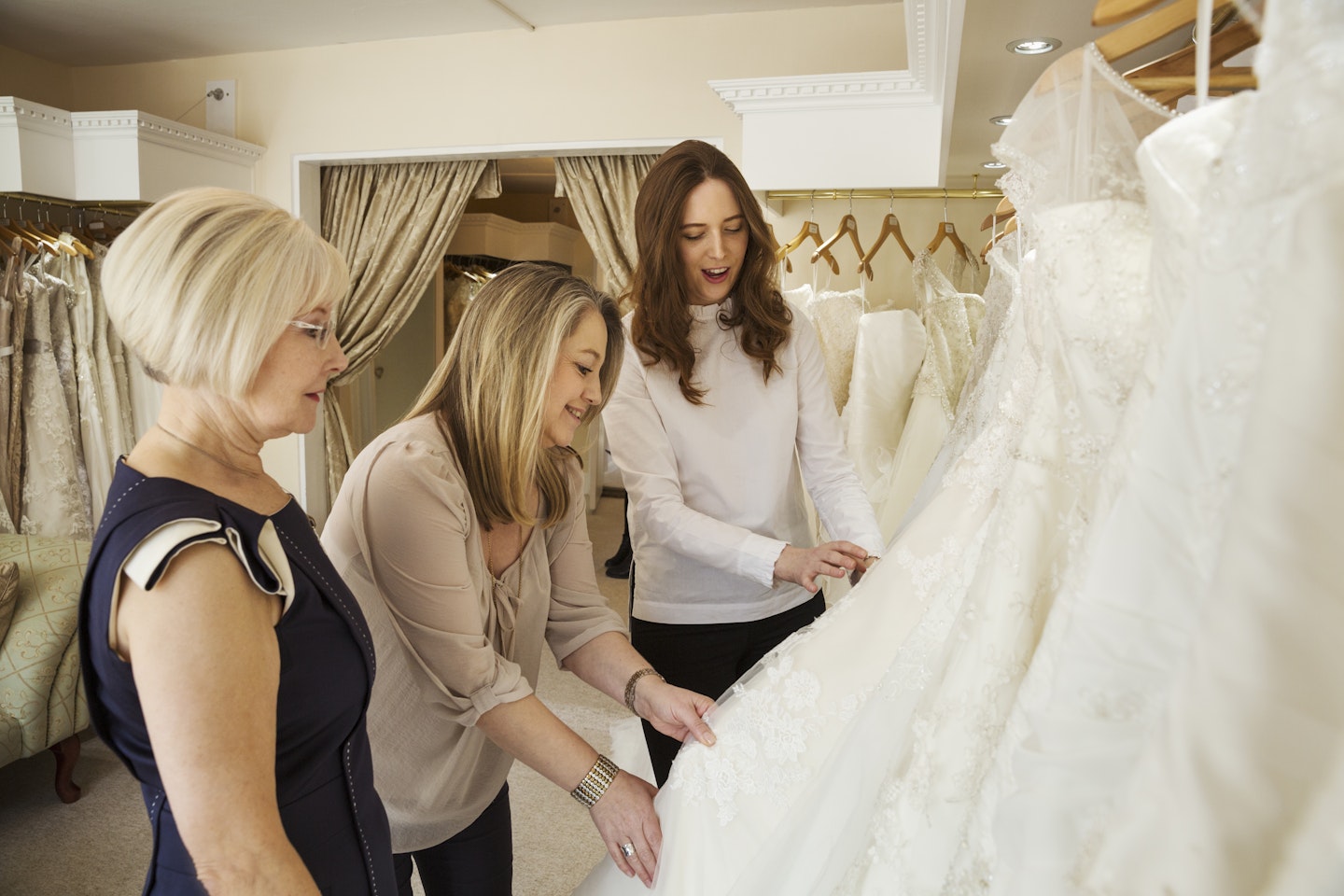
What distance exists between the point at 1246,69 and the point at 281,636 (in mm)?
987

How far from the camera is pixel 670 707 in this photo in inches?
49.8

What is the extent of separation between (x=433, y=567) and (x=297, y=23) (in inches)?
138

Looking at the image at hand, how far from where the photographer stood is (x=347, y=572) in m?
1.26

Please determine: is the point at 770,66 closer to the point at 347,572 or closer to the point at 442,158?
the point at 442,158

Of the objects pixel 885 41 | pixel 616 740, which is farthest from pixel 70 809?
pixel 885 41

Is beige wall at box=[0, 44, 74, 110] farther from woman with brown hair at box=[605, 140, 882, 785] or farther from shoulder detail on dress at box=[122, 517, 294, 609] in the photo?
shoulder detail on dress at box=[122, 517, 294, 609]

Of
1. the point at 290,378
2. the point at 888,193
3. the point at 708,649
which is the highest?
the point at 888,193

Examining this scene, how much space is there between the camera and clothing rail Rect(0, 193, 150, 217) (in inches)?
159

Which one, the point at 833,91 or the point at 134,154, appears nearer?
the point at 833,91

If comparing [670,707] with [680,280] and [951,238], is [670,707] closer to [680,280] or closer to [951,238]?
[680,280]

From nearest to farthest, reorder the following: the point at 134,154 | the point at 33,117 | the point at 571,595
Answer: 1. the point at 571,595
2. the point at 33,117
3. the point at 134,154

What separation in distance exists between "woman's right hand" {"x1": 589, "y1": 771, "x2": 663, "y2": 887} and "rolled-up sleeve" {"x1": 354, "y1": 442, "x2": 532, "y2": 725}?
0.18 m

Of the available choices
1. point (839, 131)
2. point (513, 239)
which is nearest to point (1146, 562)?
point (839, 131)

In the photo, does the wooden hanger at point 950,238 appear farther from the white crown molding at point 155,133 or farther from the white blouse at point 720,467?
the white crown molding at point 155,133
